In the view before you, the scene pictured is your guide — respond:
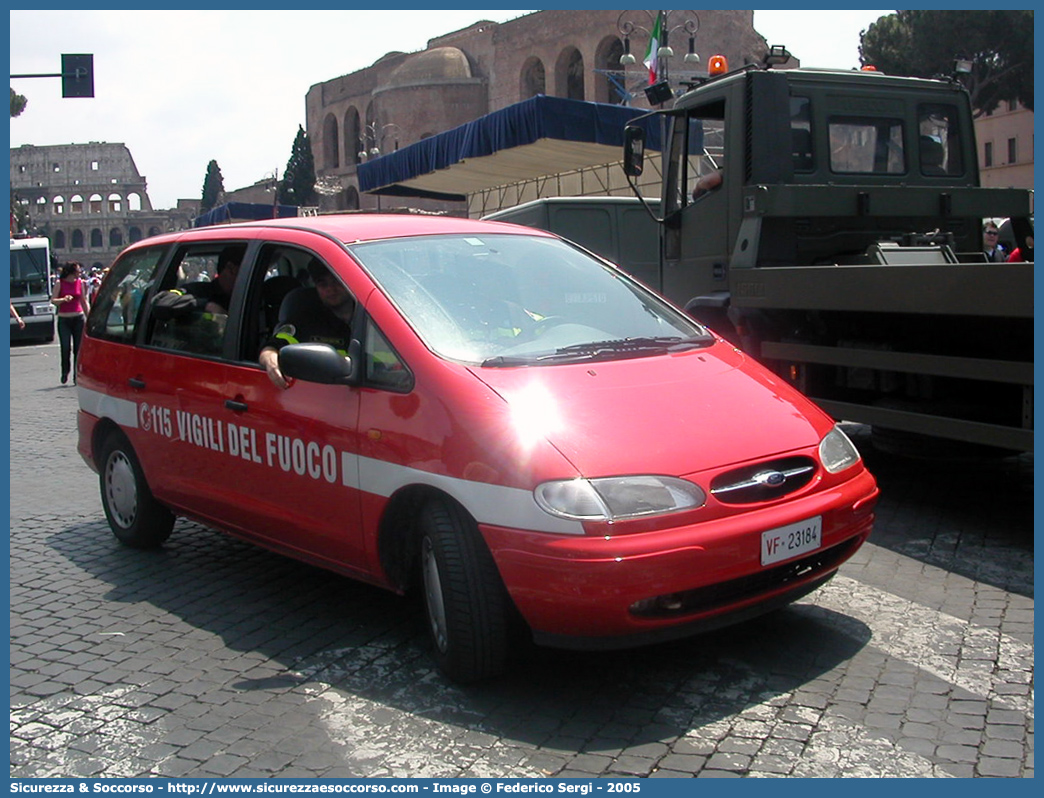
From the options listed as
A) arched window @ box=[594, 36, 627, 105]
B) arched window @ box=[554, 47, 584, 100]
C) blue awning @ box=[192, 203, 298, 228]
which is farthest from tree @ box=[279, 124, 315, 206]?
blue awning @ box=[192, 203, 298, 228]

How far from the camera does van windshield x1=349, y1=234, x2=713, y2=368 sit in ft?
14.4

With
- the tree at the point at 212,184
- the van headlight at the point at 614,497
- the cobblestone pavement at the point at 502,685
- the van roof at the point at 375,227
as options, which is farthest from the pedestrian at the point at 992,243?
the tree at the point at 212,184

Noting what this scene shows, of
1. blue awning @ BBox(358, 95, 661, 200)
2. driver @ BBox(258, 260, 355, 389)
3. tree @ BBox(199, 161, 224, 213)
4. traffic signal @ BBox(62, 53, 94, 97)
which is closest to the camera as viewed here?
driver @ BBox(258, 260, 355, 389)

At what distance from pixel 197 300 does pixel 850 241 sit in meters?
4.26

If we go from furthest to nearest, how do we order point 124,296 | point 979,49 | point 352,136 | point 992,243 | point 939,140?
1. point 352,136
2. point 979,49
3. point 992,243
4. point 939,140
5. point 124,296

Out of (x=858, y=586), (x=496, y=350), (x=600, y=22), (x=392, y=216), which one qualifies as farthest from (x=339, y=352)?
(x=600, y=22)

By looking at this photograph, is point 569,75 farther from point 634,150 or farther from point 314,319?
point 314,319

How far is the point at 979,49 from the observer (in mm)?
43344

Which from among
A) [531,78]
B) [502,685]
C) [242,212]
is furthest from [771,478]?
[531,78]

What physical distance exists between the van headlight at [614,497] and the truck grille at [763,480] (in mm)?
135

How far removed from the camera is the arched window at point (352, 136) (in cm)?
7854

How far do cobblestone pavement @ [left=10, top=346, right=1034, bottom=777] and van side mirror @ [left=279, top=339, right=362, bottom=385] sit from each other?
3.57 feet

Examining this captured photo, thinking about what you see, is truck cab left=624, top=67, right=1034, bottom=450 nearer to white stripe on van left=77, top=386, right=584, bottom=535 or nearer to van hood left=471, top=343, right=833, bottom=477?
van hood left=471, top=343, right=833, bottom=477

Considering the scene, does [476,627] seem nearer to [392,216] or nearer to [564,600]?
[564,600]
